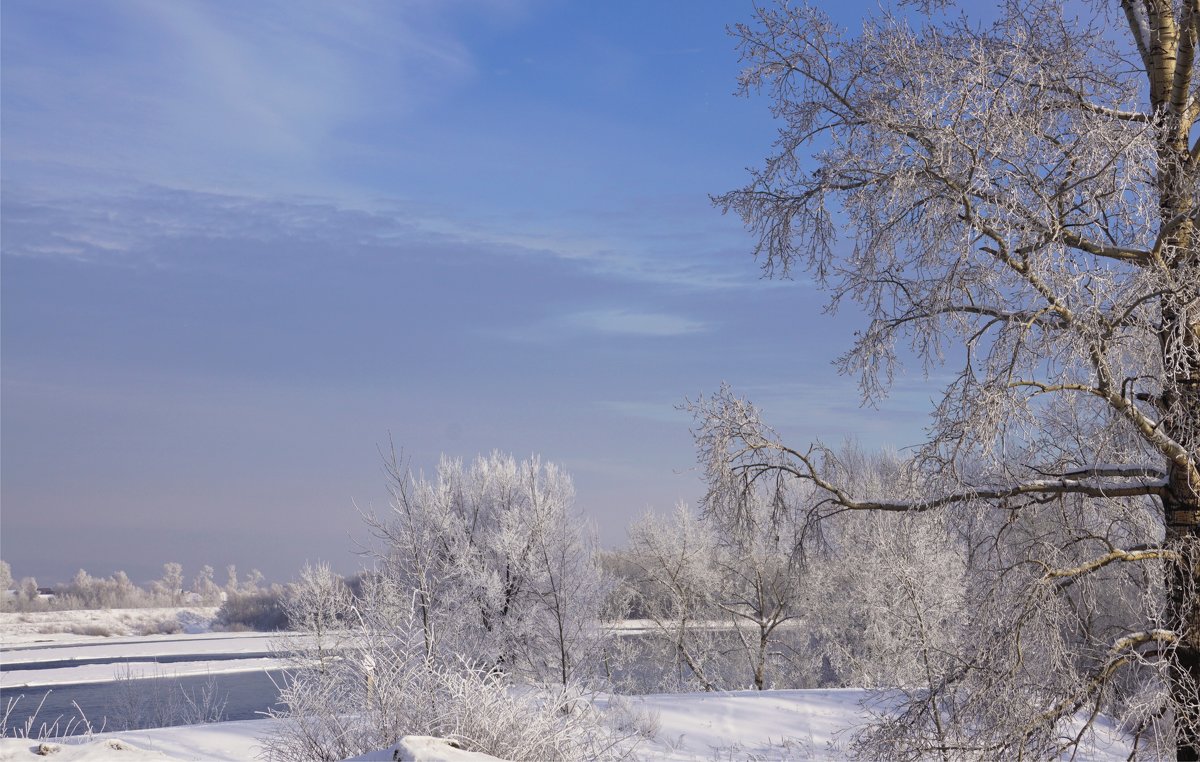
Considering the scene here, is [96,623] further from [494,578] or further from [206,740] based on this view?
[206,740]

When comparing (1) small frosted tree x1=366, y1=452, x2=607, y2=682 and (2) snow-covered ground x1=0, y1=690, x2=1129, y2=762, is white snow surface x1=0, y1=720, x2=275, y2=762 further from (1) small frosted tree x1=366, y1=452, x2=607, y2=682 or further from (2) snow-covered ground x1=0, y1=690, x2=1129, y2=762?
(1) small frosted tree x1=366, y1=452, x2=607, y2=682

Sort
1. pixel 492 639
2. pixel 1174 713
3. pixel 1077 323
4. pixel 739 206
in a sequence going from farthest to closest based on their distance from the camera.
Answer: pixel 492 639 < pixel 739 206 < pixel 1174 713 < pixel 1077 323

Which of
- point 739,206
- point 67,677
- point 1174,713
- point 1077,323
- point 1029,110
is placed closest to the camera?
point 1077,323

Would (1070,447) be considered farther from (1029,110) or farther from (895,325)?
(1029,110)

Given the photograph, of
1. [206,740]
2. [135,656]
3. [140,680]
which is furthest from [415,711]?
[135,656]

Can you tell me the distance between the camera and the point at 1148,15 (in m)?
6.80

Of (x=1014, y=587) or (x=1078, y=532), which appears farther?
(x=1078, y=532)

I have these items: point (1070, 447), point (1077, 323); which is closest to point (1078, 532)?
point (1070, 447)

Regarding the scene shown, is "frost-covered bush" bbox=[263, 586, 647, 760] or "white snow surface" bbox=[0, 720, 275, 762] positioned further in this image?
"white snow surface" bbox=[0, 720, 275, 762]

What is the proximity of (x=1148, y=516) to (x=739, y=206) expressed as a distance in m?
3.93

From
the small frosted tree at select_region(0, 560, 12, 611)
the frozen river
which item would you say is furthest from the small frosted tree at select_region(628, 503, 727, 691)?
the small frosted tree at select_region(0, 560, 12, 611)

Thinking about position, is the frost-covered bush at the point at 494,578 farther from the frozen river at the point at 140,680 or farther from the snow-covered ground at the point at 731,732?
the frozen river at the point at 140,680

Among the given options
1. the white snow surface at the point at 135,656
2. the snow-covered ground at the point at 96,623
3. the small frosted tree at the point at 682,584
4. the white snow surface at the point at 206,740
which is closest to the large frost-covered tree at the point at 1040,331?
the white snow surface at the point at 206,740

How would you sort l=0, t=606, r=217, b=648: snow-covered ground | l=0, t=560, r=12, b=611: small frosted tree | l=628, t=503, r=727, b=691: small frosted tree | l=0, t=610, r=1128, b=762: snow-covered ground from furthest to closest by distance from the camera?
l=0, t=560, r=12, b=611: small frosted tree
l=0, t=606, r=217, b=648: snow-covered ground
l=628, t=503, r=727, b=691: small frosted tree
l=0, t=610, r=1128, b=762: snow-covered ground
